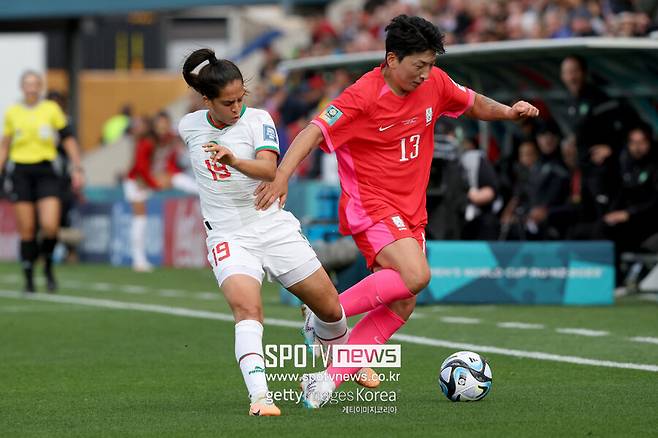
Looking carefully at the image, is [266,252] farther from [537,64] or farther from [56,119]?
[537,64]

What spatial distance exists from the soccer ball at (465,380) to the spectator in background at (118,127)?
25285 millimetres

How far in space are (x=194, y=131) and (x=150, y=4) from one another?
2211 cm

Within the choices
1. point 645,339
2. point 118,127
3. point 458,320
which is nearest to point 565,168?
point 458,320

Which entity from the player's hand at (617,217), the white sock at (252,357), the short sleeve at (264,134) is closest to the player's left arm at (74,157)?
the player's hand at (617,217)

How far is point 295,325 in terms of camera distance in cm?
A: 1295

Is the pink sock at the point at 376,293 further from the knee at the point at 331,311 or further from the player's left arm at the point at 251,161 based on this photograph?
the player's left arm at the point at 251,161

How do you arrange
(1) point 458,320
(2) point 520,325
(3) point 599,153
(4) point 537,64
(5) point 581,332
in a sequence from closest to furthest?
1. (5) point 581,332
2. (2) point 520,325
3. (1) point 458,320
4. (3) point 599,153
5. (4) point 537,64

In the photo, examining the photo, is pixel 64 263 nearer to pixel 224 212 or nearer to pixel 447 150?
pixel 447 150

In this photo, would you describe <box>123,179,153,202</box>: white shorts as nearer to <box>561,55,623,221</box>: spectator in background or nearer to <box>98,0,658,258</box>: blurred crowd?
<box>98,0,658,258</box>: blurred crowd

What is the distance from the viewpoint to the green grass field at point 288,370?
7355 mm

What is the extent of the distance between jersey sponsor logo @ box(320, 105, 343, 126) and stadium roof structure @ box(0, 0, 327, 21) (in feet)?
70.8

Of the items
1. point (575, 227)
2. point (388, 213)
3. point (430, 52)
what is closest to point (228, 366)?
point (388, 213)

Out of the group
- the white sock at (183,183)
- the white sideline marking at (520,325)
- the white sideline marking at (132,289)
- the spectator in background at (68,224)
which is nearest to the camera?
the white sideline marking at (520,325)

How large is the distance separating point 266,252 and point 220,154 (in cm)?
86
